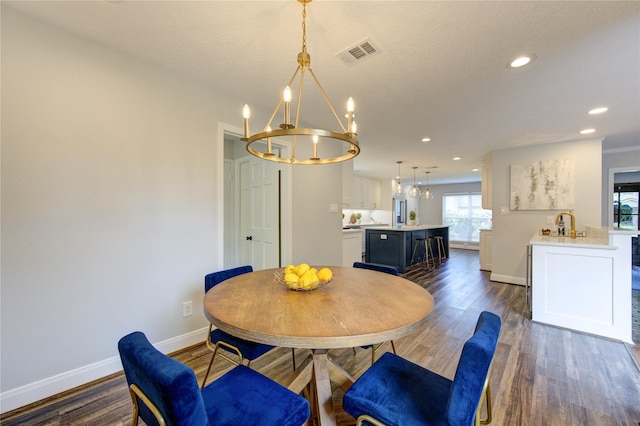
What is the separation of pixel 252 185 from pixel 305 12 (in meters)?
2.46

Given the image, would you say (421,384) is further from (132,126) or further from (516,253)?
(516,253)

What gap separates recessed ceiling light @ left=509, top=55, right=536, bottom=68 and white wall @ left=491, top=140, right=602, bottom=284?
303cm

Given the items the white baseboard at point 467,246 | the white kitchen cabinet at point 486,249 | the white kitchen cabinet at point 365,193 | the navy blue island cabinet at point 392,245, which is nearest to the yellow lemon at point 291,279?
the navy blue island cabinet at point 392,245

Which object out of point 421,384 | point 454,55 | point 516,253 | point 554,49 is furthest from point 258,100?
point 516,253

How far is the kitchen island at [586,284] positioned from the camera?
2.58m

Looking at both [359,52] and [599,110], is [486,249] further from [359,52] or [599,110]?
[359,52]

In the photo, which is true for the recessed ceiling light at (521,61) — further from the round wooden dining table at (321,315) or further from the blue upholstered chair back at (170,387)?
the blue upholstered chair back at (170,387)

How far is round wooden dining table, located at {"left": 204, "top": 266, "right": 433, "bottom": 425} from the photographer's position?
0.98 m

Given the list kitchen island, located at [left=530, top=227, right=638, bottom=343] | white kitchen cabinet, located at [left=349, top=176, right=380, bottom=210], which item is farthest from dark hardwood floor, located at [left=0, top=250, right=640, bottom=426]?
white kitchen cabinet, located at [left=349, top=176, right=380, bottom=210]

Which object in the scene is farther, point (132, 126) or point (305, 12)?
point (132, 126)

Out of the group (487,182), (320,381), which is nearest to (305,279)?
(320,381)

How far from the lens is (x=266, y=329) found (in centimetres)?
101

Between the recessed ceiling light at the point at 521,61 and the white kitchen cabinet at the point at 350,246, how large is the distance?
9.70 feet

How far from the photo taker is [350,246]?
14.9ft
